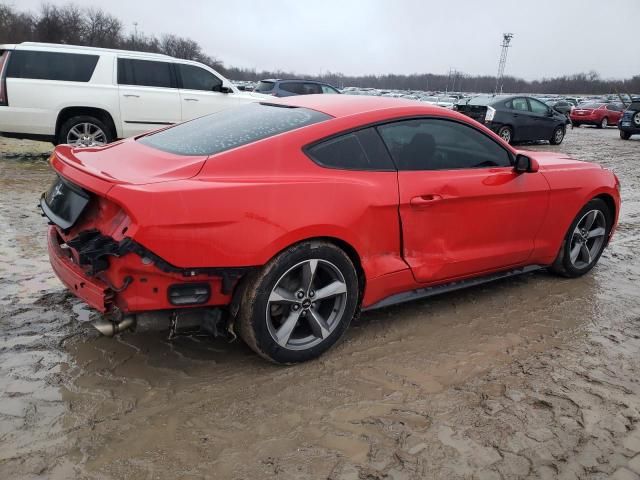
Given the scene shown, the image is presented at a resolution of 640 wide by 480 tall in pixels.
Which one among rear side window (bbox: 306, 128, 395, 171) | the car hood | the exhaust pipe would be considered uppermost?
rear side window (bbox: 306, 128, 395, 171)

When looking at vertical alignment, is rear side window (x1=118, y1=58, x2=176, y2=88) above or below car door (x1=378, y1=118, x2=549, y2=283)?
above

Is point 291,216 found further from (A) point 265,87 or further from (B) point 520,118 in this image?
(B) point 520,118

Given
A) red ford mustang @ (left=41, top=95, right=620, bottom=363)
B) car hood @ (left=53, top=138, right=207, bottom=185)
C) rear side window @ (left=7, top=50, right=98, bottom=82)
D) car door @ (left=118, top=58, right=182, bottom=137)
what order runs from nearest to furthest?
red ford mustang @ (left=41, top=95, right=620, bottom=363) < car hood @ (left=53, top=138, right=207, bottom=185) < rear side window @ (left=7, top=50, right=98, bottom=82) < car door @ (left=118, top=58, right=182, bottom=137)

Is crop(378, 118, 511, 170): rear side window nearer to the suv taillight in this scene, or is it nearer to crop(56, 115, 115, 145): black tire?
crop(56, 115, 115, 145): black tire

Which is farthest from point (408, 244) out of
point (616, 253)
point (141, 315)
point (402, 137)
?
point (616, 253)

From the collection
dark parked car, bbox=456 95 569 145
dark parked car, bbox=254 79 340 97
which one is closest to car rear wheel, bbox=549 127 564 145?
dark parked car, bbox=456 95 569 145

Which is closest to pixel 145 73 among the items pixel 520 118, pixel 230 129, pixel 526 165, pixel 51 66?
pixel 51 66

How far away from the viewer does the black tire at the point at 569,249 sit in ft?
14.8

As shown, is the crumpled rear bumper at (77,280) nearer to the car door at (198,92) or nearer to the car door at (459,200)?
the car door at (459,200)

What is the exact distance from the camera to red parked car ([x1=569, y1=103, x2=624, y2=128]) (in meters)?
25.9

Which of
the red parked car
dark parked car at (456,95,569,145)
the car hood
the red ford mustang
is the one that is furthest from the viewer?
the red parked car

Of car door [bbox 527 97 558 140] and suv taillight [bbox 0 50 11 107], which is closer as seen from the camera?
suv taillight [bbox 0 50 11 107]

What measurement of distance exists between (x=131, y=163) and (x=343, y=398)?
5.60 ft

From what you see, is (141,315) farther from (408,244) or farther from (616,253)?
(616,253)
